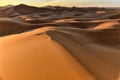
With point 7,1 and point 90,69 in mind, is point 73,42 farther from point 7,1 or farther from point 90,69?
point 7,1

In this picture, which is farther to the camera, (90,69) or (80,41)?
(80,41)

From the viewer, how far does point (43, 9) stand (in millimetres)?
1556

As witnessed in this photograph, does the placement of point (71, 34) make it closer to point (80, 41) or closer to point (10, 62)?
point (80, 41)

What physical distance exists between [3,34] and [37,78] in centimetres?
35

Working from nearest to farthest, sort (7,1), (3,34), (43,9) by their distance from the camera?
1. (3,34)
2. (43,9)
3. (7,1)

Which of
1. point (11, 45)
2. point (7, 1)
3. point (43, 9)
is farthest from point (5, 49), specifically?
point (7, 1)

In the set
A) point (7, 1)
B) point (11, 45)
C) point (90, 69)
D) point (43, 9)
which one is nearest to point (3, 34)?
point (11, 45)

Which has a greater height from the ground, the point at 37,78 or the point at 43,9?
the point at 43,9

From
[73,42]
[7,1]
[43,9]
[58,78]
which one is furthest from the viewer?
[7,1]

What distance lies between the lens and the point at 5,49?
0.76 meters

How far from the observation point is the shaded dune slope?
25.9 inches

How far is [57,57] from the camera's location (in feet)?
2.26

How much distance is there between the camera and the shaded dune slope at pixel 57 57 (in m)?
0.66

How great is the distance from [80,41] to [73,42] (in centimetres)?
3
